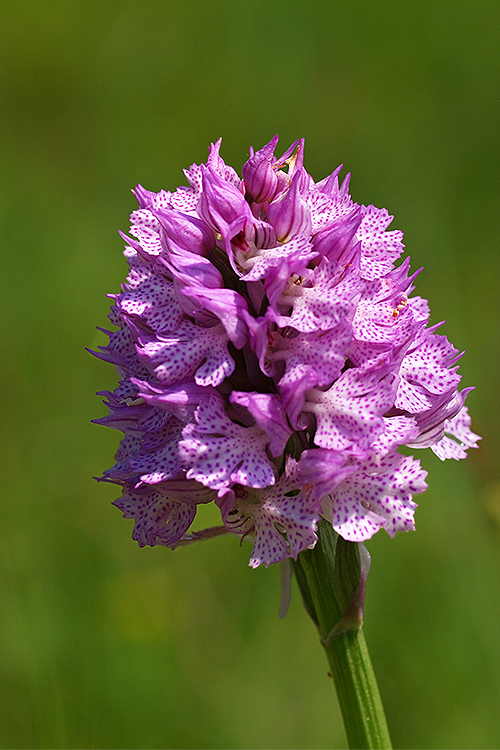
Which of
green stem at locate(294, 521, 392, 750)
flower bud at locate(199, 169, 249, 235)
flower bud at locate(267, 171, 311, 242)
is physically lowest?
green stem at locate(294, 521, 392, 750)

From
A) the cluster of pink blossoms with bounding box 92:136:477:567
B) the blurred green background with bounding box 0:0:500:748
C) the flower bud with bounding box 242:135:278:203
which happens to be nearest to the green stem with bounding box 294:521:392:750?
the cluster of pink blossoms with bounding box 92:136:477:567

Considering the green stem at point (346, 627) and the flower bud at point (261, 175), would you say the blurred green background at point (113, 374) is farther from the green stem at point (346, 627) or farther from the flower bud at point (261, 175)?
the flower bud at point (261, 175)

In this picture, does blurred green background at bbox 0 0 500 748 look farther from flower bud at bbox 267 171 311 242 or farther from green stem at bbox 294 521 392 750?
flower bud at bbox 267 171 311 242

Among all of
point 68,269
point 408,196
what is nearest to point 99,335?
point 68,269

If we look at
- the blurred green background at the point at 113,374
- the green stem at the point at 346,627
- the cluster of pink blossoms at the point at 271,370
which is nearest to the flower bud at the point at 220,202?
the cluster of pink blossoms at the point at 271,370

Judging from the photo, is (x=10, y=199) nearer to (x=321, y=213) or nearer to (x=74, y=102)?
(x=74, y=102)
